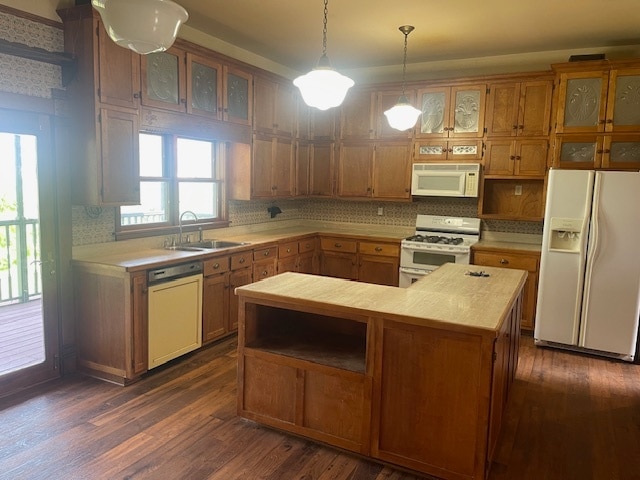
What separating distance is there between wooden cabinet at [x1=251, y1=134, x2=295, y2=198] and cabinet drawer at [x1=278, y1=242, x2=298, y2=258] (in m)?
0.60

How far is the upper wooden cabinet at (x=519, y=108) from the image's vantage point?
4688mm

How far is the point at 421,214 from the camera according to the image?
5676 millimetres

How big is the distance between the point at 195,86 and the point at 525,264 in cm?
357

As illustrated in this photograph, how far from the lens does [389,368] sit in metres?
2.39

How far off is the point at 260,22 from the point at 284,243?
220cm

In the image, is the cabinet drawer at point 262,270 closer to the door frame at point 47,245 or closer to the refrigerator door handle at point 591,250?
the door frame at point 47,245

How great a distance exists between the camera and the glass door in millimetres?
3107

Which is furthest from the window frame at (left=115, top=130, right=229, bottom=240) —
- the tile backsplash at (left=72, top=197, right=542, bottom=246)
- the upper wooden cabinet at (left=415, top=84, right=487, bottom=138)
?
the upper wooden cabinet at (left=415, top=84, right=487, bottom=138)

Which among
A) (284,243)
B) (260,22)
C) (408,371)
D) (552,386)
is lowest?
(552,386)

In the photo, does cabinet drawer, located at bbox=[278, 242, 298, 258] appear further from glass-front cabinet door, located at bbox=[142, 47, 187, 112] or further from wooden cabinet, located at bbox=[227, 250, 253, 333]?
glass-front cabinet door, located at bbox=[142, 47, 187, 112]

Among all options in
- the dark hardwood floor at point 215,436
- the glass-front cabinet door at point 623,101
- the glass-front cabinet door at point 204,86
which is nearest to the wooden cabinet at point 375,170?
the glass-front cabinet door at point 204,86

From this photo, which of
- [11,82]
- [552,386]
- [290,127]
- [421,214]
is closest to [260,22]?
[290,127]

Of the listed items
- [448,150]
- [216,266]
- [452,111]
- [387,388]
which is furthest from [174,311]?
[452,111]

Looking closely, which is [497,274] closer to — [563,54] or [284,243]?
[284,243]
